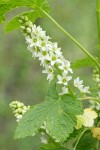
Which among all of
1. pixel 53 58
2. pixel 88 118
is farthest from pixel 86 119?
pixel 53 58

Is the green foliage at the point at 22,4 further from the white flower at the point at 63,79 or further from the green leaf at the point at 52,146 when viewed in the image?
the green leaf at the point at 52,146

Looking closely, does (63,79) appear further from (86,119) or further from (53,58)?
(86,119)

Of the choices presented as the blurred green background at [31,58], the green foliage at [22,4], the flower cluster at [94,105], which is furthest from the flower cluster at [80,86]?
the blurred green background at [31,58]

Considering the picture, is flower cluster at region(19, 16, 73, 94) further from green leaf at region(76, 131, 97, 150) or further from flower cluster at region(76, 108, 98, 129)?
green leaf at region(76, 131, 97, 150)

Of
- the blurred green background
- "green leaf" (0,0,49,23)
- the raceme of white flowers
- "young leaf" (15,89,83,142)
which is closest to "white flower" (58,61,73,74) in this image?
the raceme of white flowers

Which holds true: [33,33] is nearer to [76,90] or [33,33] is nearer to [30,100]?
[76,90]

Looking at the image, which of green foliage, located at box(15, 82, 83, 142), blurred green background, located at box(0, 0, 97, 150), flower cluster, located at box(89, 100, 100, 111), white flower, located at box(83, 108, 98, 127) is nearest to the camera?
green foliage, located at box(15, 82, 83, 142)
